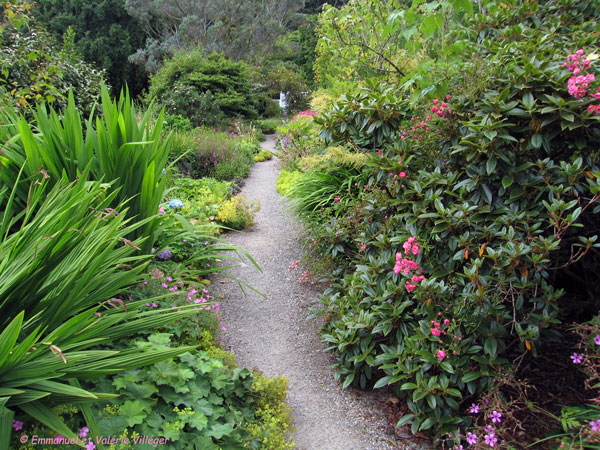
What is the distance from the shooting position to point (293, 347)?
3.00 m

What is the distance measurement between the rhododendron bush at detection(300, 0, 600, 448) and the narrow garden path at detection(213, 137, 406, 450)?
19 centimetres

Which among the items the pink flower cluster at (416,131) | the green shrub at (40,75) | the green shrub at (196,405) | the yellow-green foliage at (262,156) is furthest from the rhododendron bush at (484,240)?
the yellow-green foliage at (262,156)

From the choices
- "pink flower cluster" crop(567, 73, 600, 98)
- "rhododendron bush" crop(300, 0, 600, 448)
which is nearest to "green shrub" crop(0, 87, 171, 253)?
"rhododendron bush" crop(300, 0, 600, 448)

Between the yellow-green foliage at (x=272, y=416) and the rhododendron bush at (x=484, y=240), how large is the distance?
46 centimetres

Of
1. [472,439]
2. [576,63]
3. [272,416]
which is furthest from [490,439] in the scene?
[576,63]

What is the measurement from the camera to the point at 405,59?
435 centimetres

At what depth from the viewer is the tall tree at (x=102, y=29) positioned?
22.9 m

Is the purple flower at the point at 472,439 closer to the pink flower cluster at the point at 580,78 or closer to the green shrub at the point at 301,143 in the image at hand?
the pink flower cluster at the point at 580,78

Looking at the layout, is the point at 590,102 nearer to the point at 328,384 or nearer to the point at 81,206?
the point at 328,384

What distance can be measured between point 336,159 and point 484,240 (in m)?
1.88

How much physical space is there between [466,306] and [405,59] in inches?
126

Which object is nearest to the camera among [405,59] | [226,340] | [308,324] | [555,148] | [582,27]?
[555,148]

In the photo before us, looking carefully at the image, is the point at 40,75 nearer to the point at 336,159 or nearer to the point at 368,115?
the point at 336,159

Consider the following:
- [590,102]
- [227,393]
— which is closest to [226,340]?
[227,393]
